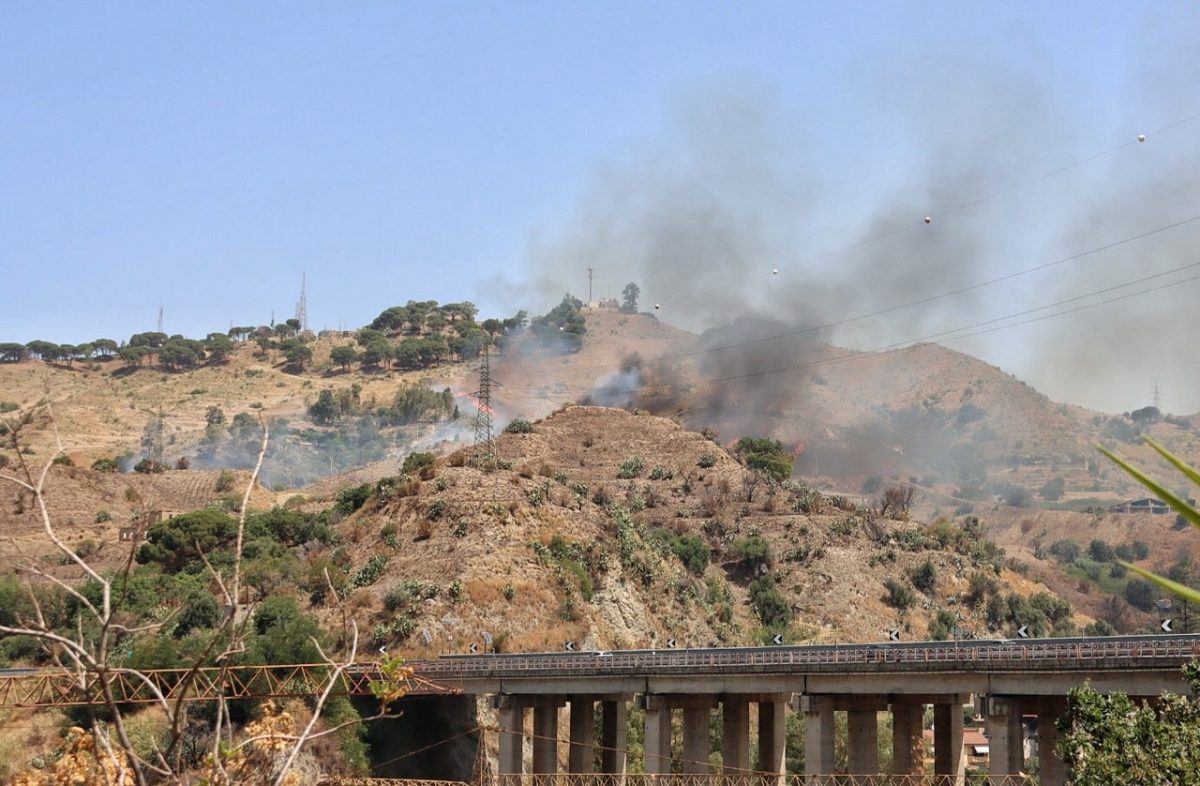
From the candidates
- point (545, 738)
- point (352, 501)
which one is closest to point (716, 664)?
point (545, 738)

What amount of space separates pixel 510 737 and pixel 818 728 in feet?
70.2

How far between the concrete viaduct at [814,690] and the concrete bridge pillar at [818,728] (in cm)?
7

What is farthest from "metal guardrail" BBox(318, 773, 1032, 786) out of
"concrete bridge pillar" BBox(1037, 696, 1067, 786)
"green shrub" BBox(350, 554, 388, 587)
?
"green shrub" BBox(350, 554, 388, 587)

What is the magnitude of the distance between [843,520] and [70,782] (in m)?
137

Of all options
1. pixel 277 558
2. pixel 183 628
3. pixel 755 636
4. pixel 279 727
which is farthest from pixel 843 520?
pixel 279 727

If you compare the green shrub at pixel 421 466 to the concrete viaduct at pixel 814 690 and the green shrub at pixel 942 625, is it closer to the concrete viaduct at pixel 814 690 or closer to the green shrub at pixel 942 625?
the concrete viaduct at pixel 814 690

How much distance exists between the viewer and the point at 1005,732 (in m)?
71.4

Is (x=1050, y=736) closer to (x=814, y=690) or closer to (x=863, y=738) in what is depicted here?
(x=863, y=738)

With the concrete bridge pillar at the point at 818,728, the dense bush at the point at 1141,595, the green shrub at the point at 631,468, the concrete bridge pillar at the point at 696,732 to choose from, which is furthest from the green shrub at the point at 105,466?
the concrete bridge pillar at the point at 818,728

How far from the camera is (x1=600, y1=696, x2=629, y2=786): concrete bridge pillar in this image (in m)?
89.6

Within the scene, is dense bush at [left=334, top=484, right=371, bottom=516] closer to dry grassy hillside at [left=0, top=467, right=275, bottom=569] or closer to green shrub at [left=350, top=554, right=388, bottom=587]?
dry grassy hillside at [left=0, top=467, right=275, bottom=569]

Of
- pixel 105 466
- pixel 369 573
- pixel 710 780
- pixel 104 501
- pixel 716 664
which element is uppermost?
pixel 105 466

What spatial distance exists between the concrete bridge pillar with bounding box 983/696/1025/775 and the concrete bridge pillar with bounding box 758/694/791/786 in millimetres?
13992

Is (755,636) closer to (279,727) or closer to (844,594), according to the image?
(844,594)
